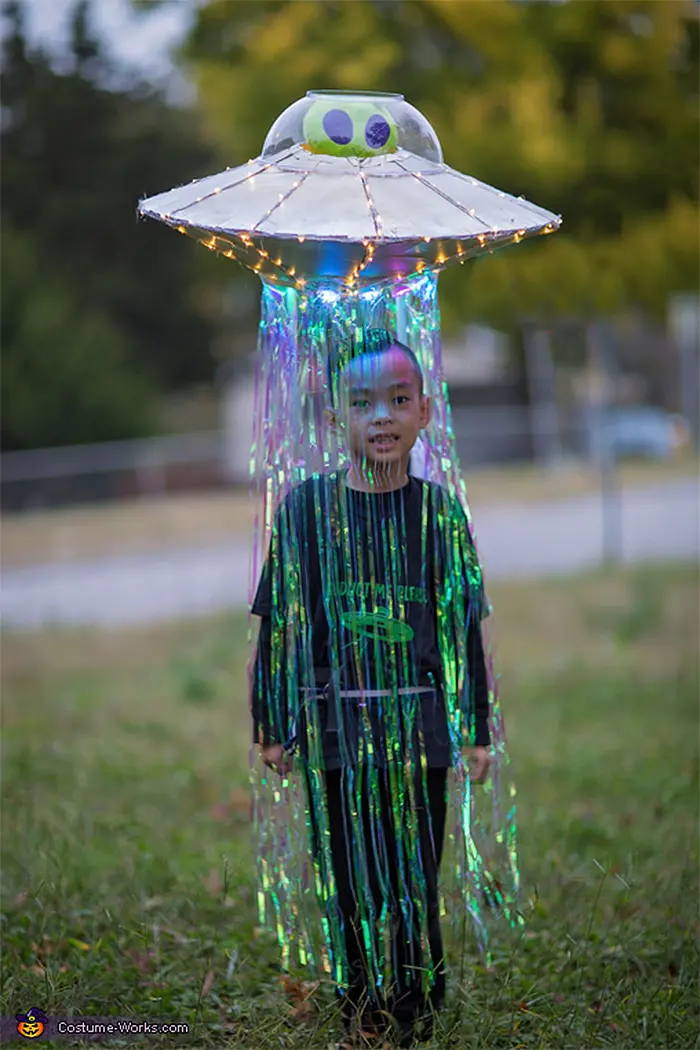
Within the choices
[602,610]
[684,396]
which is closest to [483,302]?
[602,610]

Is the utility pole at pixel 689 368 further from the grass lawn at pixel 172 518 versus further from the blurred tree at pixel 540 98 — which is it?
the blurred tree at pixel 540 98

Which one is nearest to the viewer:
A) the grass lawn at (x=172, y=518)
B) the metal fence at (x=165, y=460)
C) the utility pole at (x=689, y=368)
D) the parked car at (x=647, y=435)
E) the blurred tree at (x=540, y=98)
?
the blurred tree at (x=540, y=98)

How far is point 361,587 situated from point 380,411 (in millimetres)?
411

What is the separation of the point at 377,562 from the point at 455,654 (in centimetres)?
30

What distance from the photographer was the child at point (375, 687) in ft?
9.80

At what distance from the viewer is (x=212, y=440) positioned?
18578mm

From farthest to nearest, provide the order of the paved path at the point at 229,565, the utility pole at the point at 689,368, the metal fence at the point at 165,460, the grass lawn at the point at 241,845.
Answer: the utility pole at the point at 689,368 < the metal fence at the point at 165,460 < the paved path at the point at 229,565 < the grass lawn at the point at 241,845

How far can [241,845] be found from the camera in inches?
189

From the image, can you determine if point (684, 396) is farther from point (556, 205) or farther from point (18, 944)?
point (18, 944)

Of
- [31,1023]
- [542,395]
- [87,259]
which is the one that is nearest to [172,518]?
[87,259]

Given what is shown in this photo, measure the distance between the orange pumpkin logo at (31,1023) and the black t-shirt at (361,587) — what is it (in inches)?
34.1

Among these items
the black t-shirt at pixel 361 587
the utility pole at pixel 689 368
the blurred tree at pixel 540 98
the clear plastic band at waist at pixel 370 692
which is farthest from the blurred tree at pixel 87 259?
the clear plastic band at waist at pixel 370 692

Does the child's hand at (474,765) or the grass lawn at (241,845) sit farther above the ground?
the child's hand at (474,765)

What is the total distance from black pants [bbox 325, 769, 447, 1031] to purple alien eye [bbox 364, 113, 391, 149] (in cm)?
145
